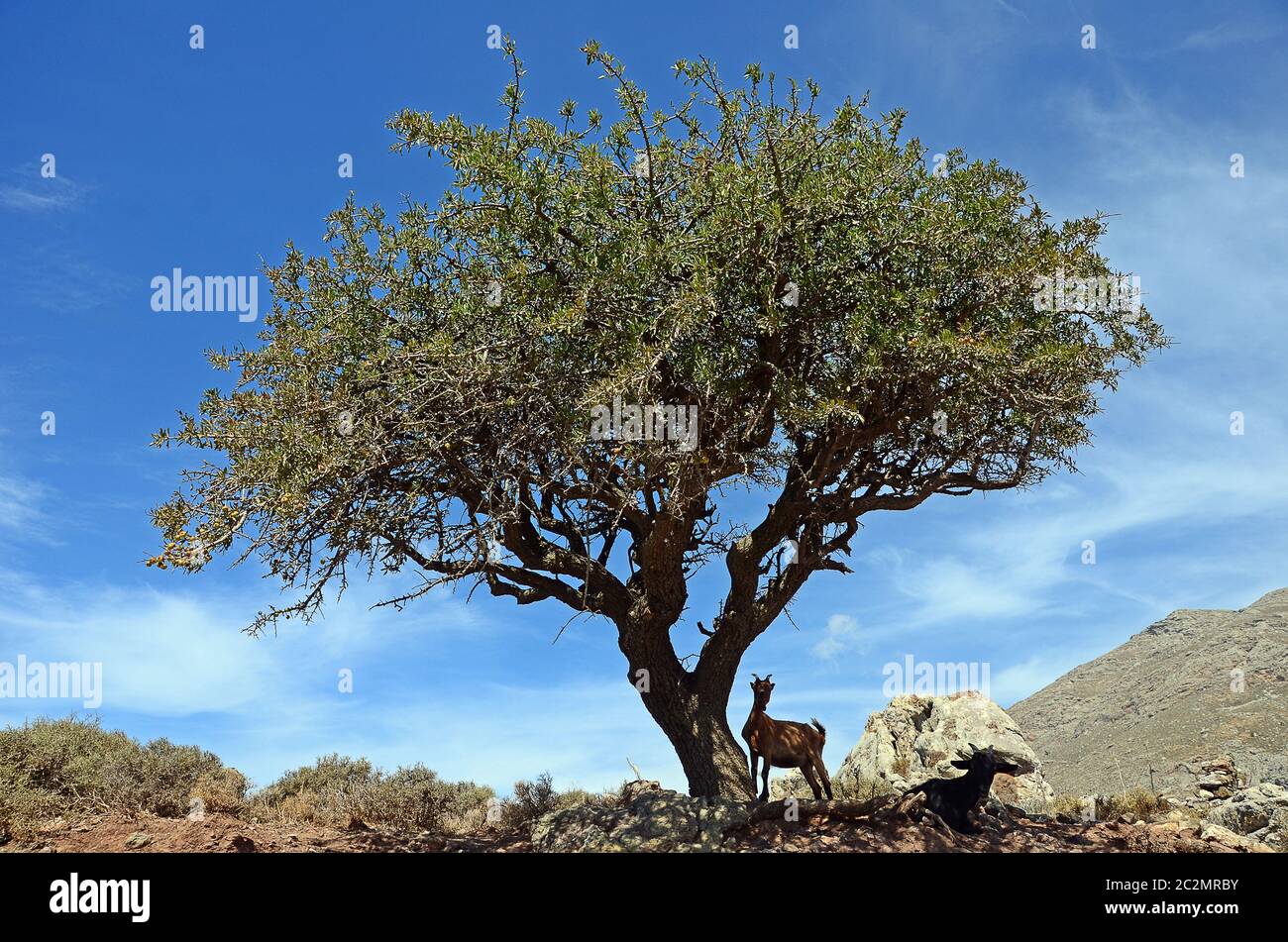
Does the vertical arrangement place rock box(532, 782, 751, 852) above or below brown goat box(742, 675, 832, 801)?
below

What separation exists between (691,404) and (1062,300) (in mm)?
5762

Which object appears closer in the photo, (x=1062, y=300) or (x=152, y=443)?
(x=152, y=443)

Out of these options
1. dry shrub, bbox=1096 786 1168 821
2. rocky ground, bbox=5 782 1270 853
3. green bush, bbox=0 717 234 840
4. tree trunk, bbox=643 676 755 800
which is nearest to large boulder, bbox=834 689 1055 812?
dry shrub, bbox=1096 786 1168 821

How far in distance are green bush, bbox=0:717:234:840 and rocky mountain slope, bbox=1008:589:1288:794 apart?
2277 centimetres

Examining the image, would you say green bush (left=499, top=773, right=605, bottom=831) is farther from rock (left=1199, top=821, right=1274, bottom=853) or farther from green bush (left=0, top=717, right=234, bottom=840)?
rock (left=1199, top=821, right=1274, bottom=853)

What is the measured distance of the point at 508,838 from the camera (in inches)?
549

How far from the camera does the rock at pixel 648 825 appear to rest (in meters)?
12.0

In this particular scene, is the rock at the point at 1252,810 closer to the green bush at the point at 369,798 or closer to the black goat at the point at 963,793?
the black goat at the point at 963,793

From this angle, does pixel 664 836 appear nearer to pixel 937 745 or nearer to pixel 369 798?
pixel 369 798

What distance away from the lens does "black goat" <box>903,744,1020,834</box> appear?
538 inches

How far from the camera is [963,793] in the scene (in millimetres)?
13805

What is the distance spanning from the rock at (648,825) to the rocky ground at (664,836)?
2cm
